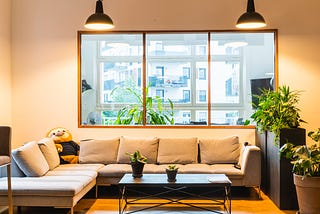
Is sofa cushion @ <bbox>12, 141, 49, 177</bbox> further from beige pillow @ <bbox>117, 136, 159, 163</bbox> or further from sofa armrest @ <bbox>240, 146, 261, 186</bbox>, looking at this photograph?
sofa armrest @ <bbox>240, 146, 261, 186</bbox>

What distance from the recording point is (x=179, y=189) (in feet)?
18.1

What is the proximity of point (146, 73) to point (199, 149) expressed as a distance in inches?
60.4

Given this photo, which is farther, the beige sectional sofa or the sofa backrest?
the sofa backrest

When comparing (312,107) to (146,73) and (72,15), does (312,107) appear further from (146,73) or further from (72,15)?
(72,15)

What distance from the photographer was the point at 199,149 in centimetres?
634

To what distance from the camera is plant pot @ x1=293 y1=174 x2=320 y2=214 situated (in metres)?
4.61

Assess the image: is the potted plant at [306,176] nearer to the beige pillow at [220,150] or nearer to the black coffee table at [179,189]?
the black coffee table at [179,189]

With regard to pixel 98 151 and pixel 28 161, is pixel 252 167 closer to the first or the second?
pixel 98 151

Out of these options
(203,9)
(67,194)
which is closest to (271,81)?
(203,9)

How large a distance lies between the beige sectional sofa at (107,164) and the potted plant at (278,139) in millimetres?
241

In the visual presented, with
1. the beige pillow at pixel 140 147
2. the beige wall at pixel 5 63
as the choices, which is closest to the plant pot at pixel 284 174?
the beige pillow at pixel 140 147

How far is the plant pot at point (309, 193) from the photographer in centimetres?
461

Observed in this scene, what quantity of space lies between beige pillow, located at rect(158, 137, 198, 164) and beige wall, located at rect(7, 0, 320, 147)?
1.22 feet

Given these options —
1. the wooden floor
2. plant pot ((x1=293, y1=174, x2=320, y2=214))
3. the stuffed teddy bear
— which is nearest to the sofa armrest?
the wooden floor
